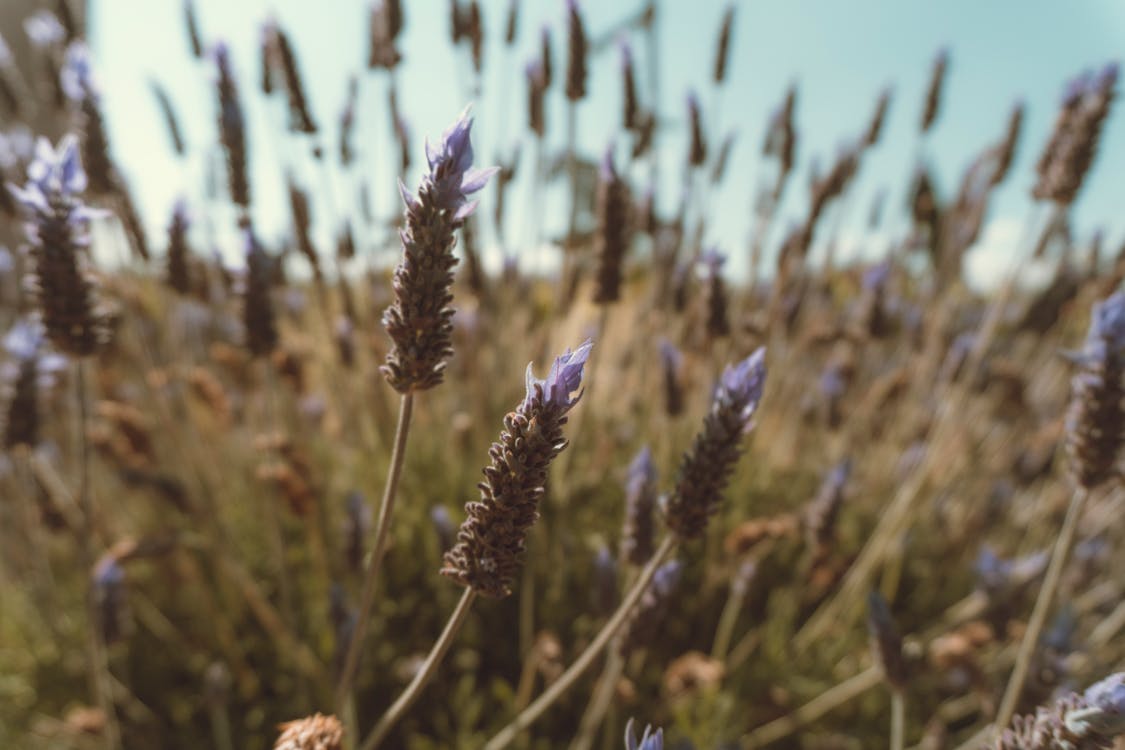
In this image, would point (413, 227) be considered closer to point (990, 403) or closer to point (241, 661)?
point (241, 661)

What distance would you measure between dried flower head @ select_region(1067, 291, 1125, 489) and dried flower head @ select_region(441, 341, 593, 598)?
1.10 metres

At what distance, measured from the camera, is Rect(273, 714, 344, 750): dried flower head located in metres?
0.97

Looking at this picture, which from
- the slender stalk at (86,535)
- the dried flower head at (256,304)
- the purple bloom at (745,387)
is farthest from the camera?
the dried flower head at (256,304)

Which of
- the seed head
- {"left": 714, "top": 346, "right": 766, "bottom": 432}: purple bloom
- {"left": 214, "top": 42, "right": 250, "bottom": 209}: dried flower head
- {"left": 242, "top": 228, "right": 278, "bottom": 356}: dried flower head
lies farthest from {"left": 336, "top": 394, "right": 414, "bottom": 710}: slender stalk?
the seed head

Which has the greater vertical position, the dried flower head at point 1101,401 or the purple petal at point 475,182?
the purple petal at point 475,182

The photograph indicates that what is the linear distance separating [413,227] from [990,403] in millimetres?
3353

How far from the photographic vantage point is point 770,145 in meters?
3.11

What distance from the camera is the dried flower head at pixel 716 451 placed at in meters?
1.13

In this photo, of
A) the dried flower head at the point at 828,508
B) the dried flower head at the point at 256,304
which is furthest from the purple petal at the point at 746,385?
the dried flower head at the point at 256,304

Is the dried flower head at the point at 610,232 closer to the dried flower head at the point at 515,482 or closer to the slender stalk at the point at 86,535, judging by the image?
the dried flower head at the point at 515,482

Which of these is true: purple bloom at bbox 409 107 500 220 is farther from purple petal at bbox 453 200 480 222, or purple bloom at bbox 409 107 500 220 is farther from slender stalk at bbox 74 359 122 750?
slender stalk at bbox 74 359 122 750

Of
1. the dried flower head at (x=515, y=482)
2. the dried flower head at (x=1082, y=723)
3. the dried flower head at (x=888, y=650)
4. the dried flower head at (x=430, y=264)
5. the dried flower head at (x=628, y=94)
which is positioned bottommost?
the dried flower head at (x=1082, y=723)

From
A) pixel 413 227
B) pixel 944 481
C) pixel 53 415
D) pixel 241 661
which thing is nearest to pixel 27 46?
pixel 53 415

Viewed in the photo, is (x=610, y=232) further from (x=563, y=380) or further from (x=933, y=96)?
(x=933, y=96)
